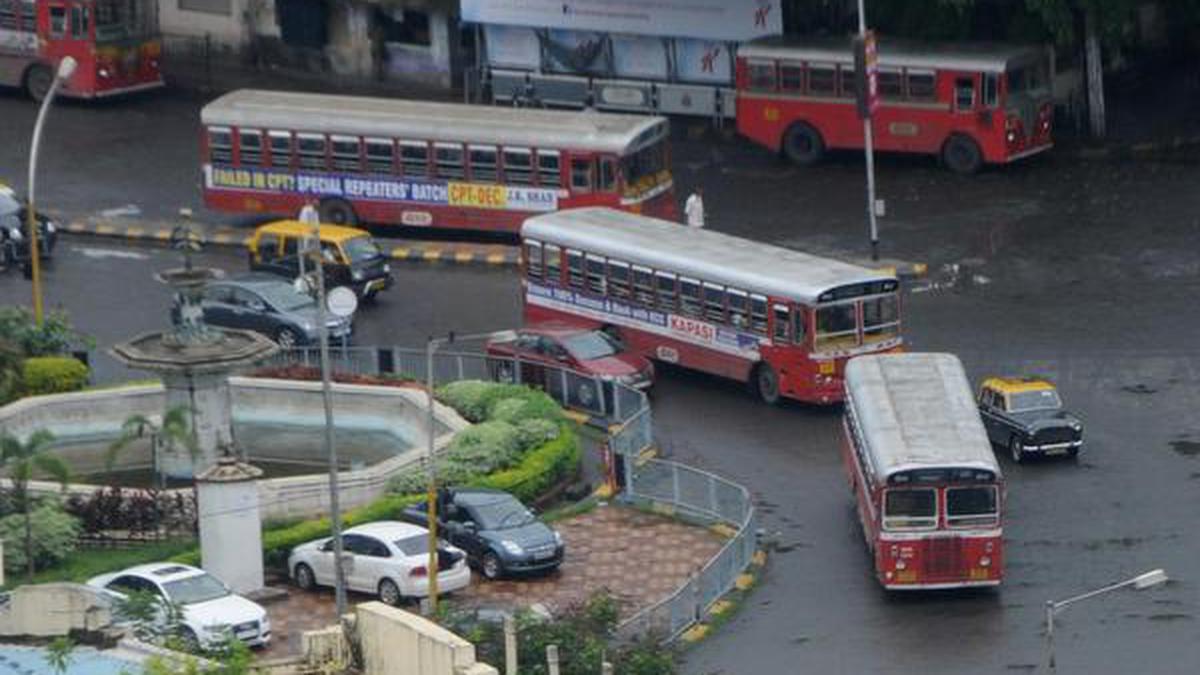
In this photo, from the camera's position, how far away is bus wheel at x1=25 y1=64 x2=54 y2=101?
84.1 metres

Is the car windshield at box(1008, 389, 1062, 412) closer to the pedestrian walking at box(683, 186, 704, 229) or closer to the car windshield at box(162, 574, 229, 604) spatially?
the pedestrian walking at box(683, 186, 704, 229)

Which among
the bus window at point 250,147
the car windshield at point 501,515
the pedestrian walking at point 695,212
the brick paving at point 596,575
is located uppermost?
the bus window at point 250,147

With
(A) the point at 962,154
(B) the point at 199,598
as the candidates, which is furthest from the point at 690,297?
Answer: (B) the point at 199,598

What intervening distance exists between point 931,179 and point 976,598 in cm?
2414

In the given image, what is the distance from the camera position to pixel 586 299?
2613 inches

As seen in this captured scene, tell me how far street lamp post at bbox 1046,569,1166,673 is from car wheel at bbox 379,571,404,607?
9.93 m

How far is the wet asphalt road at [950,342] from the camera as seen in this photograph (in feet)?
170

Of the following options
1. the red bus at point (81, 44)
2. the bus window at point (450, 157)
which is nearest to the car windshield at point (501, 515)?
the bus window at point (450, 157)

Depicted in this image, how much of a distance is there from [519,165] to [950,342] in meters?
11.4

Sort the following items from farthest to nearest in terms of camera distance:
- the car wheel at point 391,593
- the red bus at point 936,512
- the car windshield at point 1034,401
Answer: the car windshield at point 1034,401
the car wheel at point 391,593
the red bus at point 936,512

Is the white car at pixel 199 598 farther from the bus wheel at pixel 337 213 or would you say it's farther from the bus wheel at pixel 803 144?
the bus wheel at pixel 803 144

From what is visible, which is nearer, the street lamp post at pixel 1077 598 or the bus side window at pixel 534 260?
the street lamp post at pixel 1077 598

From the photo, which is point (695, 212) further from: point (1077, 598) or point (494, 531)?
point (1077, 598)

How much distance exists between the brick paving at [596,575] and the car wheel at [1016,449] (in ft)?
18.7
